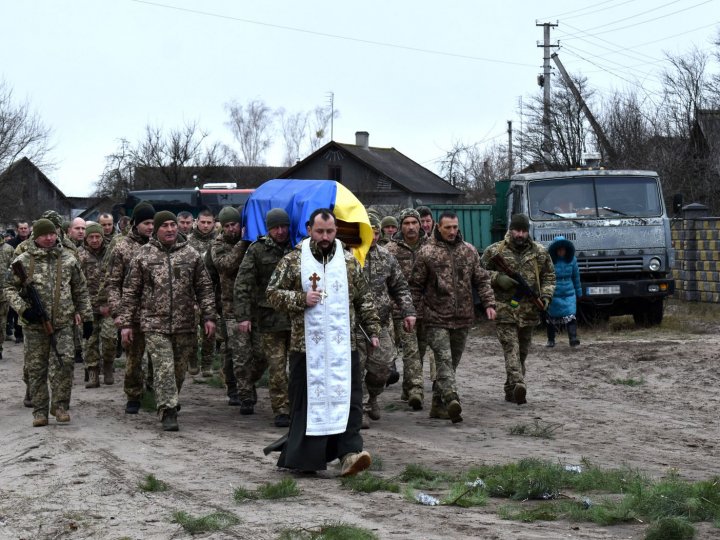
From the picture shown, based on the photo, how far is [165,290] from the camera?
11.4 meters

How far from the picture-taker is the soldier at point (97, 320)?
14.9m

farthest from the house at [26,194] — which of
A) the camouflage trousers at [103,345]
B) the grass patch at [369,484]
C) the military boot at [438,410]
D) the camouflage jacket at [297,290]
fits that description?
the grass patch at [369,484]

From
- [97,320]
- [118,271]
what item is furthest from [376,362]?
[97,320]

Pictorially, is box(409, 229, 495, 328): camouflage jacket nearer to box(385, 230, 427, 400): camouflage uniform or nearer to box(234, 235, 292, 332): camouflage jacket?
box(385, 230, 427, 400): camouflage uniform

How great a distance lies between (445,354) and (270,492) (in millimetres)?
4320

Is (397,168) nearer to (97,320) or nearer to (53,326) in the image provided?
(97,320)

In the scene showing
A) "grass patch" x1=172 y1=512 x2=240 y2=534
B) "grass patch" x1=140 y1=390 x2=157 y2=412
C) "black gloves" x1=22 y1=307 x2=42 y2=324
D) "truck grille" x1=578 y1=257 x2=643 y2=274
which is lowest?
"grass patch" x1=172 y1=512 x2=240 y2=534

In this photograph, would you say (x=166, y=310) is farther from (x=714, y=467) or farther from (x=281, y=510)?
(x=714, y=467)

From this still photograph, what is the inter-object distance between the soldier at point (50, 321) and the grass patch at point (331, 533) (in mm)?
5561

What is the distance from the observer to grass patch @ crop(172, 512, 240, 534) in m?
6.89

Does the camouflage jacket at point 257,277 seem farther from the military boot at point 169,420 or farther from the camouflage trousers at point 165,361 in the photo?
the military boot at point 169,420

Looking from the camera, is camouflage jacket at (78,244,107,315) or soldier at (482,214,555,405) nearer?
soldier at (482,214,555,405)

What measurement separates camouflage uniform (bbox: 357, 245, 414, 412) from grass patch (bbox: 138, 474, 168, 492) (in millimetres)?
2846

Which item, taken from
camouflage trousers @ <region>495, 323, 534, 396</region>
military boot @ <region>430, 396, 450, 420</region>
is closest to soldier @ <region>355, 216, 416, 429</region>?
military boot @ <region>430, 396, 450, 420</region>
